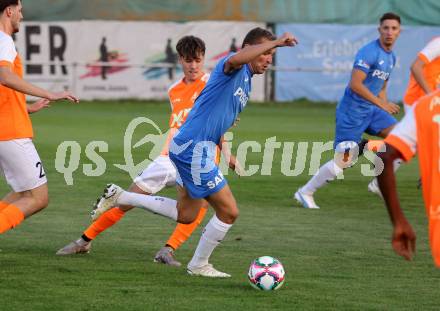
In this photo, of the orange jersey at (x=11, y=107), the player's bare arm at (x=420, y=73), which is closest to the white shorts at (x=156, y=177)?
the orange jersey at (x=11, y=107)

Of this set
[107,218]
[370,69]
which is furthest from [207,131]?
[370,69]

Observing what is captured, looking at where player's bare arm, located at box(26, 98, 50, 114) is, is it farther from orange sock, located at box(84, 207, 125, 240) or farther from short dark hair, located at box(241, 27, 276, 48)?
short dark hair, located at box(241, 27, 276, 48)

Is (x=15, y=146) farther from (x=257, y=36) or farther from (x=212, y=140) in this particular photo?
(x=257, y=36)

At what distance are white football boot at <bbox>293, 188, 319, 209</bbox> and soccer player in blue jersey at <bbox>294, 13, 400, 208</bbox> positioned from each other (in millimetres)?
37

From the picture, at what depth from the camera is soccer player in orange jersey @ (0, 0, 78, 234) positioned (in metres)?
7.77

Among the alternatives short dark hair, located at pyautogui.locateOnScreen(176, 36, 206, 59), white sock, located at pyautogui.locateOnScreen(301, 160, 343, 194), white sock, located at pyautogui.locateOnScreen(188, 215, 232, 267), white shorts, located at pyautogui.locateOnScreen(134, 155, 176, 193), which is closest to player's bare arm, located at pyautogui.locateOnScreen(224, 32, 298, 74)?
white sock, located at pyautogui.locateOnScreen(188, 215, 232, 267)

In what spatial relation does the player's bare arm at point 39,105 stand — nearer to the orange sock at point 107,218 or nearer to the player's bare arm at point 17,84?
the player's bare arm at point 17,84

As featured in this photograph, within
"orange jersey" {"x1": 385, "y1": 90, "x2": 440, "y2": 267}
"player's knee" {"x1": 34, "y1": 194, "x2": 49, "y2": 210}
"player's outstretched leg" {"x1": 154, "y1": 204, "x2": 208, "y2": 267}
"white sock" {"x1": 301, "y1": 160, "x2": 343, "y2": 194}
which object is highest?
"orange jersey" {"x1": 385, "y1": 90, "x2": 440, "y2": 267}

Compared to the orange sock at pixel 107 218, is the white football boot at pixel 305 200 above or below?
below

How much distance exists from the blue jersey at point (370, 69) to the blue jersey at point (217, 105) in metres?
5.13

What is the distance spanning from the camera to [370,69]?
498 inches

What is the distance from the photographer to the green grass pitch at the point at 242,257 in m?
7.07

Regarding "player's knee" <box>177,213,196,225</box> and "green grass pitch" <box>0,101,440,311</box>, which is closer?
"green grass pitch" <box>0,101,440,311</box>

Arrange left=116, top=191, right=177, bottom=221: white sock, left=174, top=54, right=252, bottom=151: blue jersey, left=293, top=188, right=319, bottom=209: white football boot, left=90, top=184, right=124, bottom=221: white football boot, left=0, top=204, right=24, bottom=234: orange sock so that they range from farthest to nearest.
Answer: left=293, top=188, right=319, bottom=209: white football boot, left=90, top=184, right=124, bottom=221: white football boot, left=116, top=191, right=177, bottom=221: white sock, left=0, top=204, right=24, bottom=234: orange sock, left=174, top=54, right=252, bottom=151: blue jersey
